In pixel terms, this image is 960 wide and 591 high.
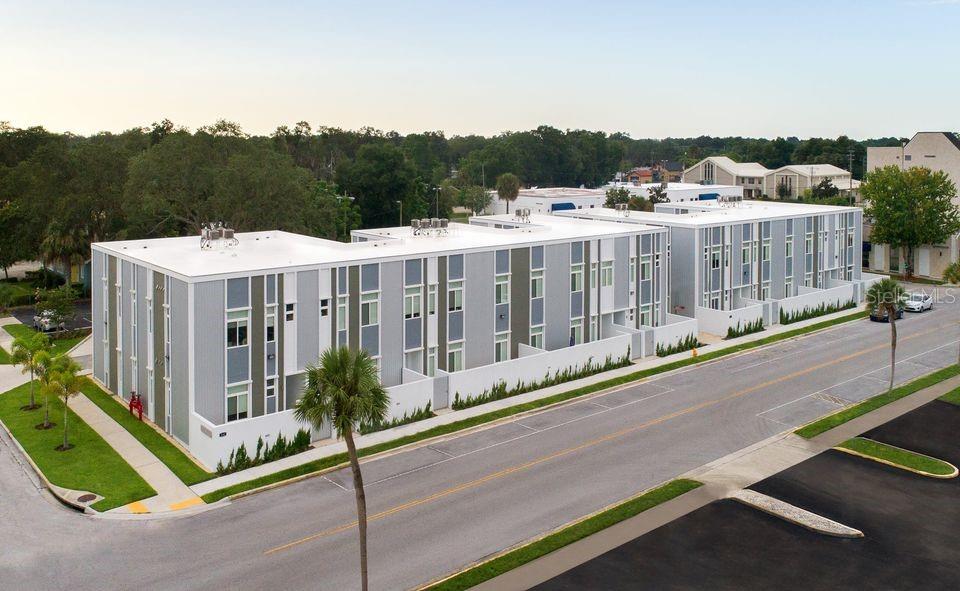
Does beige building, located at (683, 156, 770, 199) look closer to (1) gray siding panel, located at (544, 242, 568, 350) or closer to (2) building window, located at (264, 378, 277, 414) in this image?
(1) gray siding panel, located at (544, 242, 568, 350)

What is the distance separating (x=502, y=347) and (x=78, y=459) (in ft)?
70.0

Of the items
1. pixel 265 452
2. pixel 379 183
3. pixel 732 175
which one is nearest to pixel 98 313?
pixel 265 452

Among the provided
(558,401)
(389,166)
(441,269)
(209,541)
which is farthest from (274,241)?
(389,166)

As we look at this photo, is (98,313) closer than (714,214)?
Yes

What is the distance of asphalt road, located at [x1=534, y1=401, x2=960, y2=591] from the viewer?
24.9 meters

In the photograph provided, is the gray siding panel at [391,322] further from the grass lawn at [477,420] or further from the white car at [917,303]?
the white car at [917,303]

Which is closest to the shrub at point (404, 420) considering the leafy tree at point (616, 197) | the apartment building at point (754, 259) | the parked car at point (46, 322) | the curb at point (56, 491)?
the curb at point (56, 491)

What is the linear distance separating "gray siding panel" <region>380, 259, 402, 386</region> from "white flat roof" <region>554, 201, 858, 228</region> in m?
25.5

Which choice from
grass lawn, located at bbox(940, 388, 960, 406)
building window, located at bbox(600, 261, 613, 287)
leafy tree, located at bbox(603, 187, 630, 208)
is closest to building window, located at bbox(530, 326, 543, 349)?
building window, located at bbox(600, 261, 613, 287)

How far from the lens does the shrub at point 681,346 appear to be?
52.6 metres

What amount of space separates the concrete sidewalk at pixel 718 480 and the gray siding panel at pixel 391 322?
50.4 feet

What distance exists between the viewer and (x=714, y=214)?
6794 centimetres

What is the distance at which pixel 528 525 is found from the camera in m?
28.5

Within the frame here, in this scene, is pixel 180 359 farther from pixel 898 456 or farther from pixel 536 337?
pixel 898 456
